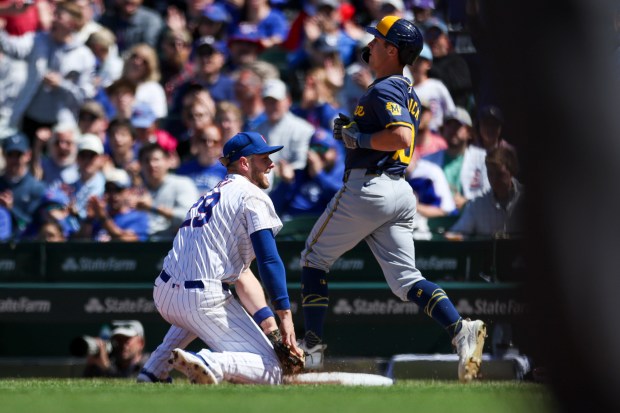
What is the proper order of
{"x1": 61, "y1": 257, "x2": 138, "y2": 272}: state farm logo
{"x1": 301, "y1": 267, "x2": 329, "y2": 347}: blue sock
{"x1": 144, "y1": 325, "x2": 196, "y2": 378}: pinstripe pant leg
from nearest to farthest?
1. {"x1": 144, "y1": 325, "x2": 196, "y2": 378}: pinstripe pant leg
2. {"x1": 301, "y1": 267, "x2": 329, "y2": 347}: blue sock
3. {"x1": 61, "y1": 257, "x2": 138, "y2": 272}: state farm logo

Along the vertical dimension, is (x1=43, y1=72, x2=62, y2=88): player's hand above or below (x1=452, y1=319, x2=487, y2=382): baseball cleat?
above

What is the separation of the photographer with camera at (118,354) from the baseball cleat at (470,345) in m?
3.10

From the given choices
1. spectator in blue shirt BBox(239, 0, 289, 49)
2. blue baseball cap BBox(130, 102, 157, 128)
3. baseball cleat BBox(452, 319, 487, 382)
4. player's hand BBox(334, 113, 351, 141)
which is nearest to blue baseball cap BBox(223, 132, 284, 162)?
player's hand BBox(334, 113, 351, 141)

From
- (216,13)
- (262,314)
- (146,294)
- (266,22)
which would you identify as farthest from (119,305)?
(216,13)

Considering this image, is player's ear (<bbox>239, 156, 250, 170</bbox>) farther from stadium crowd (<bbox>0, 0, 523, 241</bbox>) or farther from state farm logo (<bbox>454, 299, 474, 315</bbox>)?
state farm logo (<bbox>454, 299, 474, 315</bbox>)

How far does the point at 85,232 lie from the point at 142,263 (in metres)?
0.76

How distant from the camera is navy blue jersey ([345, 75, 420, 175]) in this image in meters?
6.43

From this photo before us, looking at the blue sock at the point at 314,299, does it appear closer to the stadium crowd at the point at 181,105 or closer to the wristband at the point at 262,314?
the wristband at the point at 262,314

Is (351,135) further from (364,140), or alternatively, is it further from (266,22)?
(266,22)

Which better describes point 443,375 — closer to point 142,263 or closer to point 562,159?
point 142,263

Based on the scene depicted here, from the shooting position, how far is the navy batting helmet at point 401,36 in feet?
21.9

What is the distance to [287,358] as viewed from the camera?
636 cm

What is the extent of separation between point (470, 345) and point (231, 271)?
1427 millimetres

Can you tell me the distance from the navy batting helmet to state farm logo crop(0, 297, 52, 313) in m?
4.16
